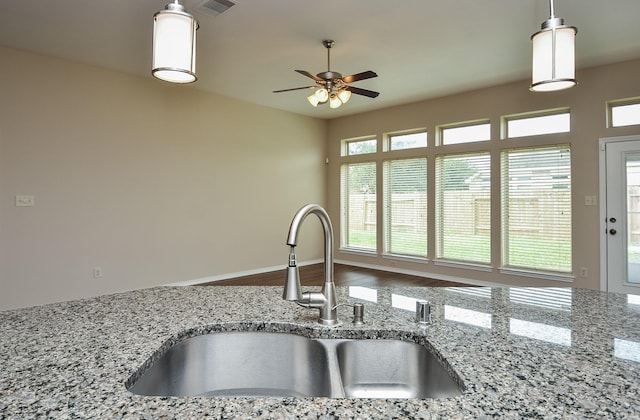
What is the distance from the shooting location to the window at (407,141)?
20.2ft

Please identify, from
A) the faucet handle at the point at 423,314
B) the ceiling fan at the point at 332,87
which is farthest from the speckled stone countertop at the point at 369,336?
the ceiling fan at the point at 332,87

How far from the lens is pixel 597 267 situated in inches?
177

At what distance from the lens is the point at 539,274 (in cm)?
494


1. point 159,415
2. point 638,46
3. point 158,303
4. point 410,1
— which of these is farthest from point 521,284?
point 159,415

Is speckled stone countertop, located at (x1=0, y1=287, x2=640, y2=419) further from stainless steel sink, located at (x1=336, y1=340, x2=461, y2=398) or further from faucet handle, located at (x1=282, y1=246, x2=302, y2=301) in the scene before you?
faucet handle, located at (x1=282, y1=246, x2=302, y2=301)

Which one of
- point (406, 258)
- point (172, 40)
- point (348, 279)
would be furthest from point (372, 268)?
point (172, 40)

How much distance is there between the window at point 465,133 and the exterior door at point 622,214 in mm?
1477

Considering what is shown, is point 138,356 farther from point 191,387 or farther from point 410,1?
point 410,1

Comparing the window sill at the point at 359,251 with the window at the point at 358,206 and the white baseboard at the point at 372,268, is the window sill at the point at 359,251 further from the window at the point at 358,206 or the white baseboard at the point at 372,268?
the white baseboard at the point at 372,268

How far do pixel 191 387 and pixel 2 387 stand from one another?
0.46m

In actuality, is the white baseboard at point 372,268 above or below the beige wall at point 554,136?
below

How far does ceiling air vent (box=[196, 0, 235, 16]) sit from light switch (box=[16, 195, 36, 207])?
2.86 meters

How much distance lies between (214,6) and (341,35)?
126cm

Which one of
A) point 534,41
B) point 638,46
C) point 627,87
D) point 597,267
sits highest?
point 638,46
